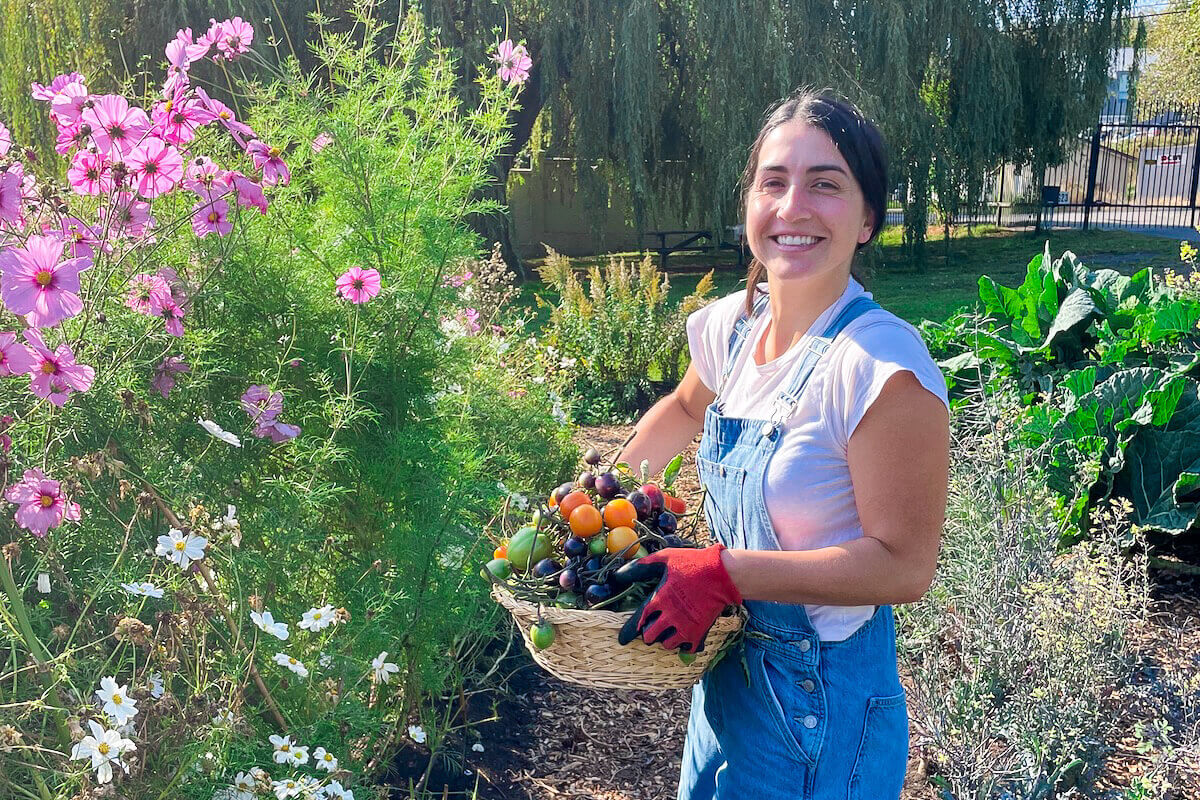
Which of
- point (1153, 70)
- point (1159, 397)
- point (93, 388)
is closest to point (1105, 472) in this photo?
point (1159, 397)

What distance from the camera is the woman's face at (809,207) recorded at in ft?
5.65

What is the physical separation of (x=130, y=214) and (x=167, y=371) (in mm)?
398

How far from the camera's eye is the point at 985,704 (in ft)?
10.1

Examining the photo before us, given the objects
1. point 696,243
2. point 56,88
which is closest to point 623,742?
point 56,88

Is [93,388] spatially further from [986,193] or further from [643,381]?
[986,193]

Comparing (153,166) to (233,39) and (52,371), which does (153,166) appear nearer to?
(52,371)

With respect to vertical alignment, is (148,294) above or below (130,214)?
below

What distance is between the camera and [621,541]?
168 cm

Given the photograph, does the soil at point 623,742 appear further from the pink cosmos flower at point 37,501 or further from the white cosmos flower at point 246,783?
the pink cosmos flower at point 37,501

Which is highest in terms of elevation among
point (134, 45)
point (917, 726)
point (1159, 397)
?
point (134, 45)

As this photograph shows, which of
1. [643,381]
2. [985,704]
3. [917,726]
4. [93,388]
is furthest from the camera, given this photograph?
[643,381]

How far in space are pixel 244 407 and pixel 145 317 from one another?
313 millimetres

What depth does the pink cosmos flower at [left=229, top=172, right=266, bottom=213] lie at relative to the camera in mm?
2135

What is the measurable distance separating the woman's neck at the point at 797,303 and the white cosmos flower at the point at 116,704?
1.27 metres
